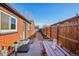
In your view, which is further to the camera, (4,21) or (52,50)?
(52,50)

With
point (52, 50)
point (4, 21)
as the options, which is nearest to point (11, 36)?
point (4, 21)

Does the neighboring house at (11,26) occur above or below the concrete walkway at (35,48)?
above

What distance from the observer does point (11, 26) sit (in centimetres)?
301

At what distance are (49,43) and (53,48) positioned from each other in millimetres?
174

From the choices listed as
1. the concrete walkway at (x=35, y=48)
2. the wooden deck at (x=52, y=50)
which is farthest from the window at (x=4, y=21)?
the wooden deck at (x=52, y=50)

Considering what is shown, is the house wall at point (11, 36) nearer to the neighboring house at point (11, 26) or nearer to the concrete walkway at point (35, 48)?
the neighboring house at point (11, 26)

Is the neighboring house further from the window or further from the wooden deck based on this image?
the wooden deck

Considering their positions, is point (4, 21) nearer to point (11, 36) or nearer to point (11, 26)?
point (11, 26)

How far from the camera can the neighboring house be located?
270cm

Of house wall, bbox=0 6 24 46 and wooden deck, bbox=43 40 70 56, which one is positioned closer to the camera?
house wall, bbox=0 6 24 46

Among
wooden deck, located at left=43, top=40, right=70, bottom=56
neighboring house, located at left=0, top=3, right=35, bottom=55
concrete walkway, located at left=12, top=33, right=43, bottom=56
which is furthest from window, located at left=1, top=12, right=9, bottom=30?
wooden deck, located at left=43, top=40, right=70, bottom=56

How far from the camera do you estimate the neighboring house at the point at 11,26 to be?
270 cm

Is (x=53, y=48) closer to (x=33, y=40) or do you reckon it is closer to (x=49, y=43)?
(x=49, y=43)

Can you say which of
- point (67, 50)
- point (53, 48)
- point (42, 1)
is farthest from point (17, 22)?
point (67, 50)
